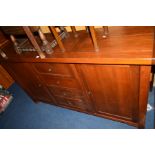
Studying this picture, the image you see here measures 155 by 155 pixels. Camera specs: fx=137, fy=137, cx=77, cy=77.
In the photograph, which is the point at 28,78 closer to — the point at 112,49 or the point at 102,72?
the point at 102,72

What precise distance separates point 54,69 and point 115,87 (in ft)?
1.84

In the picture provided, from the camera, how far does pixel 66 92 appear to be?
152cm

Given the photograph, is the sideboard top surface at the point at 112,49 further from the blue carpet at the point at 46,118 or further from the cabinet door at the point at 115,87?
the blue carpet at the point at 46,118

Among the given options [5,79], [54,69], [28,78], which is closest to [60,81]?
[54,69]

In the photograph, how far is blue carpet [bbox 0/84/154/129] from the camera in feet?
5.47

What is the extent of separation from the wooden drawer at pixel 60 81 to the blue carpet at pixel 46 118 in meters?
0.62
